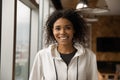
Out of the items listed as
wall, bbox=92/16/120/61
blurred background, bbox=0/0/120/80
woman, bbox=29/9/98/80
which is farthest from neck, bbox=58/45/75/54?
wall, bbox=92/16/120/61

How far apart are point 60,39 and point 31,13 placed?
2310mm

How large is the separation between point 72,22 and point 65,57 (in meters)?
0.22

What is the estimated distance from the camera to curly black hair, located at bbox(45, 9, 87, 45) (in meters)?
1.65

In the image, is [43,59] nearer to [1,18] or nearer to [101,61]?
[1,18]

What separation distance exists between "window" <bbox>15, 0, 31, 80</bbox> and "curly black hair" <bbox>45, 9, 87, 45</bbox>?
967 millimetres

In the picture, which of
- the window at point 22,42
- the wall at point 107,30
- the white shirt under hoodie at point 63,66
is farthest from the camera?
the wall at point 107,30

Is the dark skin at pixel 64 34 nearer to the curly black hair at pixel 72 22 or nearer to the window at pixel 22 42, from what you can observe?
the curly black hair at pixel 72 22

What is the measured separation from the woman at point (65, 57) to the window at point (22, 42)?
3.43 ft

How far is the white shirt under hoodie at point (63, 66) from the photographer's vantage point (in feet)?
5.12

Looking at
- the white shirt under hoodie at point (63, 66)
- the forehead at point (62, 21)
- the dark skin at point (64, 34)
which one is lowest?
the white shirt under hoodie at point (63, 66)

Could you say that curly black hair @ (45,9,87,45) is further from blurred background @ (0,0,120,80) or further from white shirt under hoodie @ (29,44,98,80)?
blurred background @ (0,0,120,80)

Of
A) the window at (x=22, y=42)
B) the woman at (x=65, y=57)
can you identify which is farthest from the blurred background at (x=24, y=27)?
the woman at (x=65, y=57)

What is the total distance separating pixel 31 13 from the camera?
3834mm

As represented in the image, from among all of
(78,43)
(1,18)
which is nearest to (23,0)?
(1,18)
